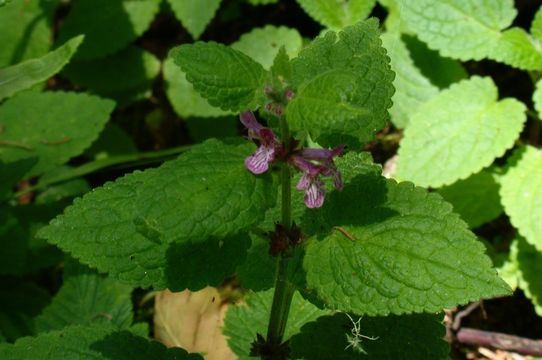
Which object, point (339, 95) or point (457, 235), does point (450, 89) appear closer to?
point (457, 235)

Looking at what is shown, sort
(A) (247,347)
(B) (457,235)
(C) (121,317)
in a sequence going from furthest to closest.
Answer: (C) (121,317), (A) (247,347), (B) (457,235)

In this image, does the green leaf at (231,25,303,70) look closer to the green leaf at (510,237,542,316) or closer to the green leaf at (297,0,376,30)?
the green leaf at (297,0,376,30)

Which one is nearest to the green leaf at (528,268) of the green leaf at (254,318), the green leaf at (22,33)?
the green leaf at (254,318)

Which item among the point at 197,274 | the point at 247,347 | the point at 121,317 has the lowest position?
the point at 121,317

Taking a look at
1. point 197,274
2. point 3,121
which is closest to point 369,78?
point 197,274

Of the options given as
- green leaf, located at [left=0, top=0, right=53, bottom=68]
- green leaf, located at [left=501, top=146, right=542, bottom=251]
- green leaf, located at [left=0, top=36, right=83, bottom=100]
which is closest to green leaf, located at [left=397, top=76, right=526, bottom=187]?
green leaf, located at [left=501, top=146, right=542, bottom=251]

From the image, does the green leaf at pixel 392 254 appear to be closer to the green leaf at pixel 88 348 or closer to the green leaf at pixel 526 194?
the green leaf at pixel 88 348

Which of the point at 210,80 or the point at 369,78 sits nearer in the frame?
the point at 210,80
